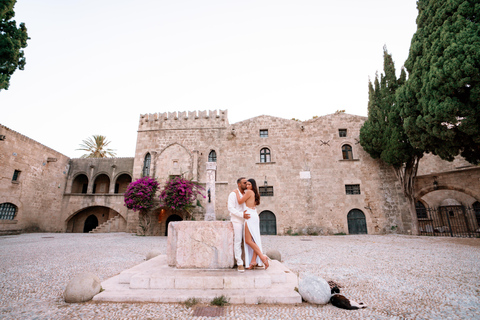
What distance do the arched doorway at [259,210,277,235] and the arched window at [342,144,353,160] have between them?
6914 millimetres

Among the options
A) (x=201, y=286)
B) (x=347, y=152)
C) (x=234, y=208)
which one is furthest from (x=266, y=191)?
(x=201, y=286)

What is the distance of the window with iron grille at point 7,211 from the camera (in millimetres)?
14680

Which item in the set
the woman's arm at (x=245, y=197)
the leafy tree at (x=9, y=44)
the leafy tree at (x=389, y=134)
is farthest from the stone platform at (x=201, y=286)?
the leafy tree at (x=389, y=134)

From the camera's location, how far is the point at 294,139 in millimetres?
16828

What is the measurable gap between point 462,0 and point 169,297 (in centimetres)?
1322

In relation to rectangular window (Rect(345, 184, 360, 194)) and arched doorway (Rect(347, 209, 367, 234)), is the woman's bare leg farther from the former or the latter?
rectangular window (Rect(345, 184, 360, 194))

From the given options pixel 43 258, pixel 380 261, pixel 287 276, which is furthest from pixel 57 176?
pixel 380 261

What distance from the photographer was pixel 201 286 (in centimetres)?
368

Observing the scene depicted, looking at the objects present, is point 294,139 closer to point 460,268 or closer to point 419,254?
point 419,254

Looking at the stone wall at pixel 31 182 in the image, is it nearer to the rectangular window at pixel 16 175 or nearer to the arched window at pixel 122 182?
the rectangular window at pixel 16 175

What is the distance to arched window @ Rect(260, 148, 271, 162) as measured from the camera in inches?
664

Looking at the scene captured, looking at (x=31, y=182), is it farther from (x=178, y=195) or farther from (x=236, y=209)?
(x=236, y=209)

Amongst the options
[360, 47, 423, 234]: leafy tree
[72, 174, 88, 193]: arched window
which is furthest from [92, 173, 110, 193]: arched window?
[360, 47, 423, 234]: leafy tree

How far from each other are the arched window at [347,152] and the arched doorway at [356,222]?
385cm
